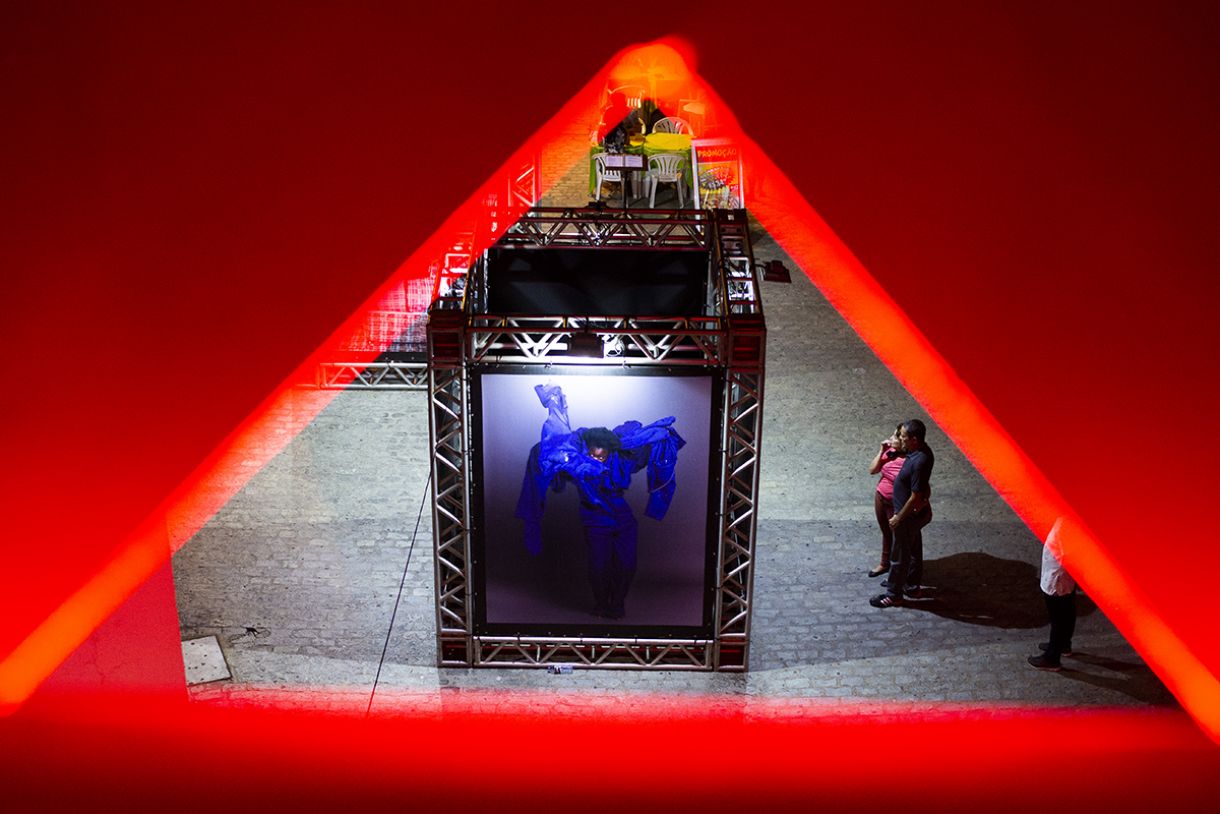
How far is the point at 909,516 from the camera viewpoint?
27.0ft

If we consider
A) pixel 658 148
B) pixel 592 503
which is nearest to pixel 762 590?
pixel 592 503

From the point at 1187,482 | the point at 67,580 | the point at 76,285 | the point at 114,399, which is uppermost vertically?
the point at 76,285

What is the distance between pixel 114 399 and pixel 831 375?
10.2 metres

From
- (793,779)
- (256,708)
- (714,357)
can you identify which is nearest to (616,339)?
(714,357)

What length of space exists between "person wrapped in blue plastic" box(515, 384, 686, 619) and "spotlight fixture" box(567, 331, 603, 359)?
0.89 ft

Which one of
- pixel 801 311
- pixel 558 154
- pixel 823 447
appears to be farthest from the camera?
pixel 558 154

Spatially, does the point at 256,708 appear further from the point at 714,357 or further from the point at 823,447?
the point at 823,447

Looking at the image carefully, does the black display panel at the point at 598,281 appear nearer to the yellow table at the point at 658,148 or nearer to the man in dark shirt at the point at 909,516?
the man in dark shirt at the point at 909,516

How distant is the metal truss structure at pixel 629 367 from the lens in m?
6.89

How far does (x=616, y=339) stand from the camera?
23.0ft

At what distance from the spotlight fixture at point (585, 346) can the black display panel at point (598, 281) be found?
8.06 feet

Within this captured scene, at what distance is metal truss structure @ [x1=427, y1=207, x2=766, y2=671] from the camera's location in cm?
689

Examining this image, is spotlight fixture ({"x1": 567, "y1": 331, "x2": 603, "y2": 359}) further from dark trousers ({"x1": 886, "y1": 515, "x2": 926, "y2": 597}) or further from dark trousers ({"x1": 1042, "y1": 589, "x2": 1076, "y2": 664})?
dark trousers ({"x1": 1042, "y1": 589, "x2": 1076, "y2": 664})

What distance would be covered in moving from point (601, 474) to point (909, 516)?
8.36 ft
